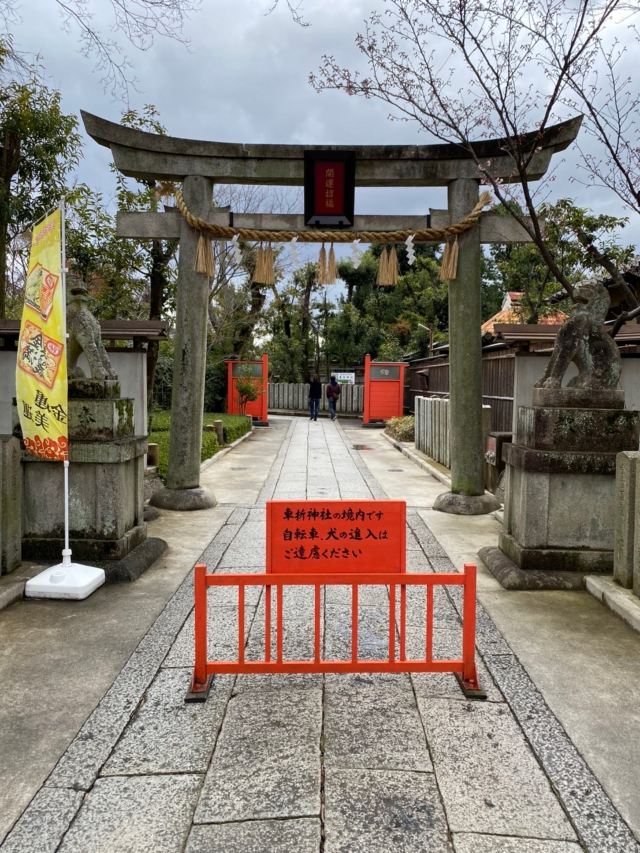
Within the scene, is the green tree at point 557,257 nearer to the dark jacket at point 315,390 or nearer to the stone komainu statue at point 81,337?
the stone komainu statue at point 81,337

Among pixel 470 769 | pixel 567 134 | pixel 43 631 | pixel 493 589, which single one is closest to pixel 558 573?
pixel 493 589

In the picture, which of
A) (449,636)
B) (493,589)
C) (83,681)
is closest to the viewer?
(83,681)

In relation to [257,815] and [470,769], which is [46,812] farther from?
[470,769]

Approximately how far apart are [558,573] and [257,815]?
3.77m

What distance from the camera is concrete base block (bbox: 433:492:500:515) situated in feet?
26.7

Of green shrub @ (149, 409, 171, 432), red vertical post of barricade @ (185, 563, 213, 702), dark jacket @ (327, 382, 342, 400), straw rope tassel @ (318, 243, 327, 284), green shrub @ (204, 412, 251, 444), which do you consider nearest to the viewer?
red vertical post of barricade @ (185, 563, 213, 702)

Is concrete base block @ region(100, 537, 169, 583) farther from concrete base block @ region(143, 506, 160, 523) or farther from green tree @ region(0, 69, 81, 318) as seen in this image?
green tree @ region(0, 69, 81, 318)

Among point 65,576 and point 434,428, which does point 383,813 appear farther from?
point 434,428

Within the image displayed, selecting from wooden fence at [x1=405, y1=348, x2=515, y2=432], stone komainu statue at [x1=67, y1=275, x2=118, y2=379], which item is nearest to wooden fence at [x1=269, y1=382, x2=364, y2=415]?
wooden fence at [x1=405, y1=348, x2=515, y2=432]

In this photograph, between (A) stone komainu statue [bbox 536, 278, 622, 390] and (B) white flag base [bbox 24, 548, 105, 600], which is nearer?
(B) white flag base [bbox 24, 548, 105, 600]

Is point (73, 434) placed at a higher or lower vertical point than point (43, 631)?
higher

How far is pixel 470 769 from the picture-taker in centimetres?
272

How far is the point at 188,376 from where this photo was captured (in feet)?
27.8

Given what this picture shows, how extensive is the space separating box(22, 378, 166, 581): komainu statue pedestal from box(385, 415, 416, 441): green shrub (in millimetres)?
12602
